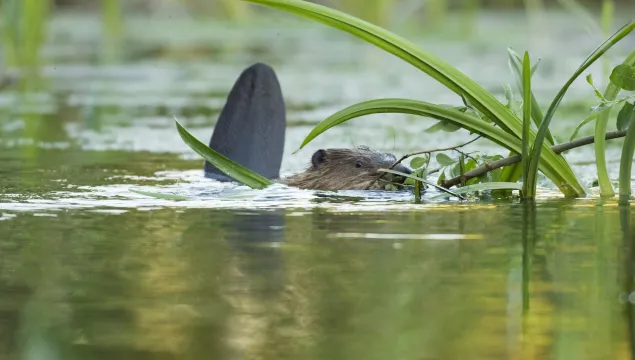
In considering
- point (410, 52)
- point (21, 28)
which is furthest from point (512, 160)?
point (21, 28)

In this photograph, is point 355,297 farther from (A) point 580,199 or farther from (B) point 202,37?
(B) point 202,37

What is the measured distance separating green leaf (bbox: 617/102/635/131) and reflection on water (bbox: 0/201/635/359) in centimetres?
35

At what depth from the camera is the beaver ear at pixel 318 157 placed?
5.50 meters

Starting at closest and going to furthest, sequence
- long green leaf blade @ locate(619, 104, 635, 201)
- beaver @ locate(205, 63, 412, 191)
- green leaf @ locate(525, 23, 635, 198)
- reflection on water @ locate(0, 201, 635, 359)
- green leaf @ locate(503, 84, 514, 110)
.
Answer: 1. reflection on water @ locate(0, 201, 635, 359)
2. green leaf @ locate(525, 23, 635, 198)
3. long green leaf blade @ locate(619, 104, 635, 201)
4. green leaf @ locate(503, 84, 514, 110)
5. beaver @ locate(205, 63, 412, 191)

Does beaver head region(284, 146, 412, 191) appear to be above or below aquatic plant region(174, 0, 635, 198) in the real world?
below

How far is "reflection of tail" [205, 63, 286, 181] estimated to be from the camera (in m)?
5.71

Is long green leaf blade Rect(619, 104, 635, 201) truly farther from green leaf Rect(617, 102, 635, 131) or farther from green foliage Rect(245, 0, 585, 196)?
green foliage Rect(245, 0, 585, 196)

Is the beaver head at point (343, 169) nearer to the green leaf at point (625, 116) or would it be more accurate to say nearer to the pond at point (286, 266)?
the pond at point (286, 266)

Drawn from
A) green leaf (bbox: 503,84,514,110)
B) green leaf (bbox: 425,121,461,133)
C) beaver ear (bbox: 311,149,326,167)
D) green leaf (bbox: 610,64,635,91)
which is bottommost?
beaver ear (bbox: 311,149,326,167)

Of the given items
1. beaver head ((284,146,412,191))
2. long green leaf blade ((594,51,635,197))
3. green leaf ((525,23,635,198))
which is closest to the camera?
green leaf ((525,23,635,198))

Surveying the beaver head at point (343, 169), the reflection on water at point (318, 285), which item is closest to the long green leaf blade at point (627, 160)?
the reflection on water at point (318, 285)

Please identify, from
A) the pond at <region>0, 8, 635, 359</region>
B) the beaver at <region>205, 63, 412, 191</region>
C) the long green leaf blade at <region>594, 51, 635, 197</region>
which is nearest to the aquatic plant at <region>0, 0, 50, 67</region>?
the pond at <region>0, 8, 635, 359</region>

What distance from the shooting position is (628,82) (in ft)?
13.6

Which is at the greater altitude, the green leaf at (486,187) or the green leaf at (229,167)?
the green leaf at (229,167)
